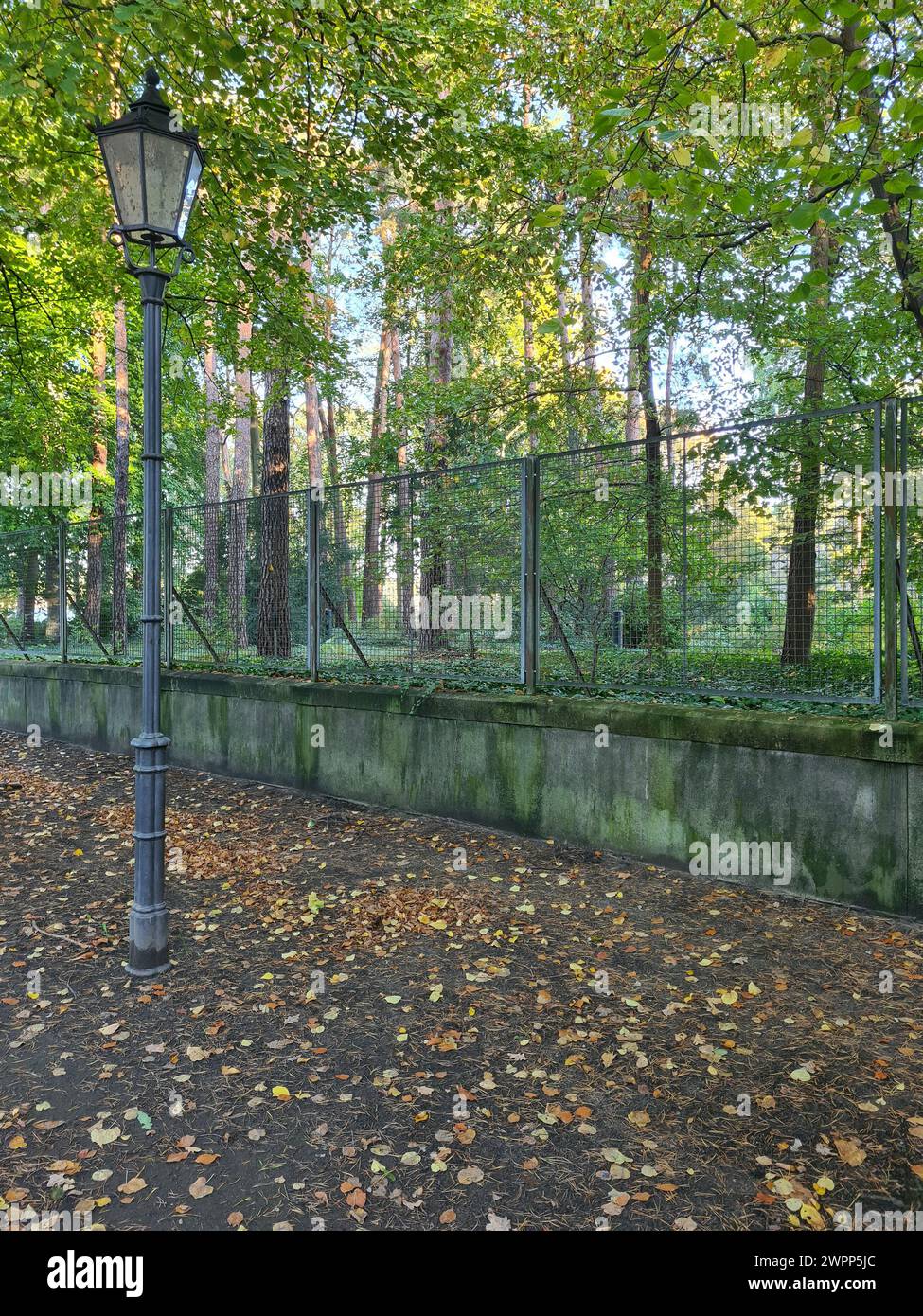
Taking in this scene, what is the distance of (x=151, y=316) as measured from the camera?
4312mm

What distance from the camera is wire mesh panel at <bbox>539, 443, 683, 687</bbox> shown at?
6312mm

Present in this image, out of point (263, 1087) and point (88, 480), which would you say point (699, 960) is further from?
point (88, 480)

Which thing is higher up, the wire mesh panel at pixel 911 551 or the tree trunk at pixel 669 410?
the tree trunk at pixel 669 410

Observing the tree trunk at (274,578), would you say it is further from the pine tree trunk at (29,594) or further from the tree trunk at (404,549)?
the pine tree trunk at (29,594)

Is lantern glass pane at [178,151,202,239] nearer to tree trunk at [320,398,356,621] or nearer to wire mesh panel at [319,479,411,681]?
wire mesh panel at [319,479,411,681]

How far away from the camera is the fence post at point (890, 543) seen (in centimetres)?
515

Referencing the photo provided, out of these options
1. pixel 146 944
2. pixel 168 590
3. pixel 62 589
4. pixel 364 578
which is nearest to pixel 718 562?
pixel 364 578

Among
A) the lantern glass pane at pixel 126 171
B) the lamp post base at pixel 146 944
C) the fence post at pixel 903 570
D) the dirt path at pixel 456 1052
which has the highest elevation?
the lantern glass pane at pixel 126 171

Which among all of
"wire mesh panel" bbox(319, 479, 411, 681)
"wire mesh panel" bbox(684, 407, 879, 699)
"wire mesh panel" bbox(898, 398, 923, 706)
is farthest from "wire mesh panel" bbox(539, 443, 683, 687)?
"wire mesh panel" bbox(319, 479, 411, 681)

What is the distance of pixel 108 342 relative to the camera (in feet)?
61.4

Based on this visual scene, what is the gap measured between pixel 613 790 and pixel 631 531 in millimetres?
2173

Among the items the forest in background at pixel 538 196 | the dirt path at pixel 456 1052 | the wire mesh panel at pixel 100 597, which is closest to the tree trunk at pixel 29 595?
the wire mesh panel at pixel 100 597

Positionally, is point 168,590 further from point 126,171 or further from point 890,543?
point 890,543

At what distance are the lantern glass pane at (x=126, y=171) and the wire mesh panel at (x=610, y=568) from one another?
12.3 feet
